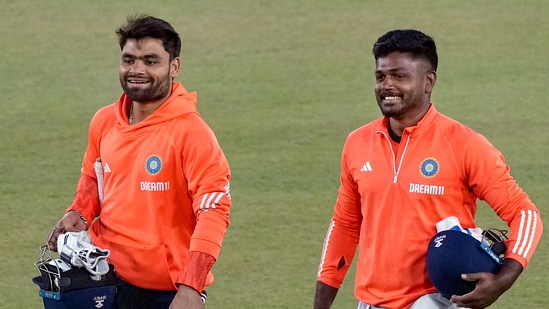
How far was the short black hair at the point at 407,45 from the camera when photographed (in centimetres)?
447

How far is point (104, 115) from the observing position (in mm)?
Result: 4918

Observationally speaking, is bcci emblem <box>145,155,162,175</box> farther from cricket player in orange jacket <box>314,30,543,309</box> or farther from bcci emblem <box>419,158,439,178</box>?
bcci emblem <box>419,158,439,178</box>

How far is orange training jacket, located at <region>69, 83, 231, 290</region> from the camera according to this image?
4559 millimetres

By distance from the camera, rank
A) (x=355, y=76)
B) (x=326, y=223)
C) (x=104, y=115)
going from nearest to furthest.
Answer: (x=104, y=115)
(x=326, y=223)
(x=355, y=76)

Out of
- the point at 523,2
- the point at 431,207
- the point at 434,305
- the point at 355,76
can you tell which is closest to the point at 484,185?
the point at 431,207

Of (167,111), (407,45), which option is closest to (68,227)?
(167,111)

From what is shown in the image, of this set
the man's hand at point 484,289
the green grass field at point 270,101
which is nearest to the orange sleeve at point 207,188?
the man's hand at point 484,289

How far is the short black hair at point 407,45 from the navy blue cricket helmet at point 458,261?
729 mm

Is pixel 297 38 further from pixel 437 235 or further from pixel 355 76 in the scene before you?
pixel 437 235

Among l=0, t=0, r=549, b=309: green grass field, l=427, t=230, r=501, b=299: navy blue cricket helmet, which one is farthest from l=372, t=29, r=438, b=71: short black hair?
l=0, t=0, r=549, b=309: green grass field

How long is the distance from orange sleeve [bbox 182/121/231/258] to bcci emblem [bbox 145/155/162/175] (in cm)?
10

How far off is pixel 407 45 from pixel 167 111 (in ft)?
3.26

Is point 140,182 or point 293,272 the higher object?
point 140,182

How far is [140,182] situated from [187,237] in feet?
0.97
